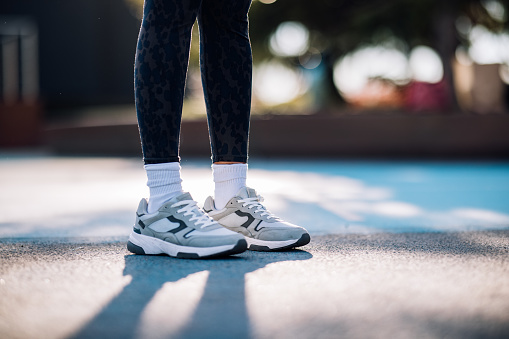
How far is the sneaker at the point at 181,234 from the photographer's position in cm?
129

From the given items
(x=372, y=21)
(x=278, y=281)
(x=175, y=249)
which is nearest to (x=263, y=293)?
(x=278, y=281)

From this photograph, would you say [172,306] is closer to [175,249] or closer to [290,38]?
[175,249]

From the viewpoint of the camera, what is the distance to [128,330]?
84 centimetres

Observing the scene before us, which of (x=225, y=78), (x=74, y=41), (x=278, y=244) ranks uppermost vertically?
(x=74, y=41)

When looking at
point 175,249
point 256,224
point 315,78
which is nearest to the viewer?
point 175,249

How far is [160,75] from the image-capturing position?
4.50 ft

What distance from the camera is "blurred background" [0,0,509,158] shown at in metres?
5.94

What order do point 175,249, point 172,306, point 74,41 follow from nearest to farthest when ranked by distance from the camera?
point 172,306 → point 175,249 → point 74,41

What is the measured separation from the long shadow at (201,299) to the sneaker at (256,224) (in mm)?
31

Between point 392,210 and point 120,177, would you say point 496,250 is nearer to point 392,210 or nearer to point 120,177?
point 392,210

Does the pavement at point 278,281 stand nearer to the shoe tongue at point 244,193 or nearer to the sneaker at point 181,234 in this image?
the sneaker at point 181,234

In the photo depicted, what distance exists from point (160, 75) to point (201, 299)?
0.60 metres

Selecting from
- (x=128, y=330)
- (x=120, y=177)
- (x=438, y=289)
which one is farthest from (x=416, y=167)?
(x=128, y=330)

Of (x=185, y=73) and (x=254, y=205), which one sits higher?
(x=185, y=73)
